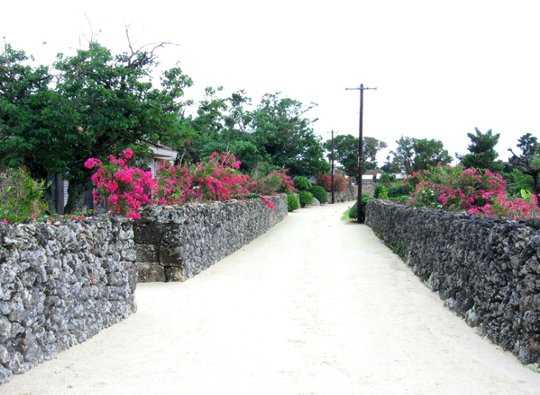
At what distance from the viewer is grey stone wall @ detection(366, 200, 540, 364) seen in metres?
5.45

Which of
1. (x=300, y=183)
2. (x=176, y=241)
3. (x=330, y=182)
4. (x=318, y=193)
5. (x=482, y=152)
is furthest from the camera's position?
(x=330, y=182)

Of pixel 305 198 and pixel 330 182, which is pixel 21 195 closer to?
pixel 305 198

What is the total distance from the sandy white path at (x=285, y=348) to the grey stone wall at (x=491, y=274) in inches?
8.5

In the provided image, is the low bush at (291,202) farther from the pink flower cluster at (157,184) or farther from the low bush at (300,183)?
the pink flower cluster at (157,184)

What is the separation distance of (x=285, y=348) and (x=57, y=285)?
2.46 meters

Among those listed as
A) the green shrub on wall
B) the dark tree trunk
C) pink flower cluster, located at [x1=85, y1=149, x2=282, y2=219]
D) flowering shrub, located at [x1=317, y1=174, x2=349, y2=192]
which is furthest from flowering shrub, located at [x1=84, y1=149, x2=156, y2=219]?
flowering shrub, located at [x1=317, y1=174, x2=349, y2=192]

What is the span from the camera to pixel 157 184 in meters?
13.4

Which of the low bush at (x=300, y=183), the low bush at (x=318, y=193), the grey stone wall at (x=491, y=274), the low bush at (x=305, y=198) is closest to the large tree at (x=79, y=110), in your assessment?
the grey stone wall at (x=491, y=274)

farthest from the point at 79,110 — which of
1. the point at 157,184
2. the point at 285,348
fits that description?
the point at 285,348

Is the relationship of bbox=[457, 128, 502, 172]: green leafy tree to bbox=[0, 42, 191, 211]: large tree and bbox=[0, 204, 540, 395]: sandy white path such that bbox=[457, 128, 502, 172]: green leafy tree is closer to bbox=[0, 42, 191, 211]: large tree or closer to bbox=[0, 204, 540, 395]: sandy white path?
bbox=[0, 42, 191, 211]: large tree

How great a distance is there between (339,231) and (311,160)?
26.0 m

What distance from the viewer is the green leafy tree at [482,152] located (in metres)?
42.8

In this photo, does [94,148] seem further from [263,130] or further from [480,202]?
[263,130]

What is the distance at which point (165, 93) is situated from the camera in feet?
61.6
